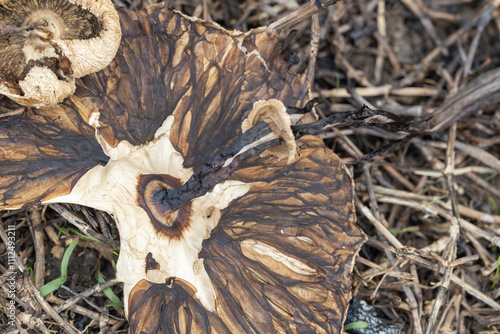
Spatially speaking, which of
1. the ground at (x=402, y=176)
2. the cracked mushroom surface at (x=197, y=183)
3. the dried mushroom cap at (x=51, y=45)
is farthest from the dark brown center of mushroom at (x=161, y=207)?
the dried mushroom cap at (x=51, y=45)

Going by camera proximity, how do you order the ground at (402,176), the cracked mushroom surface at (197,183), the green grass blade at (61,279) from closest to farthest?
1. the cracked mushroom surface at (197,183)
2. the green grass blade at (61,279)
3. the ground at (402,176)

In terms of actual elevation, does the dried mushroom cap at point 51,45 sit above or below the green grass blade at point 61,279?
above

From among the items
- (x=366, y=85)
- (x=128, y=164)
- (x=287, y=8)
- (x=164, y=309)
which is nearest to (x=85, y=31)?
(x=128, y=164)

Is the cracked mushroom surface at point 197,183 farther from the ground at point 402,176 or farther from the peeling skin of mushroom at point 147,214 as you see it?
the ground at point 402,176

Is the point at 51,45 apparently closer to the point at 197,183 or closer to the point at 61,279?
the point at 197,183

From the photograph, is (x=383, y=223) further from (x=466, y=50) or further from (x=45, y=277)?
(x=45, y=277)

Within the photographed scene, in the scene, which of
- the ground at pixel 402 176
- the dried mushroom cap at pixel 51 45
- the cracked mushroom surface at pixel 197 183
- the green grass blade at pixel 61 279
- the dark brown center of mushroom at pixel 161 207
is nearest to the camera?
the dried mushroom cap at pixel 51 45

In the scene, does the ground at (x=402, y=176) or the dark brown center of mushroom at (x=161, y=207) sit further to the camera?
the ground at (x=402, y=176)
